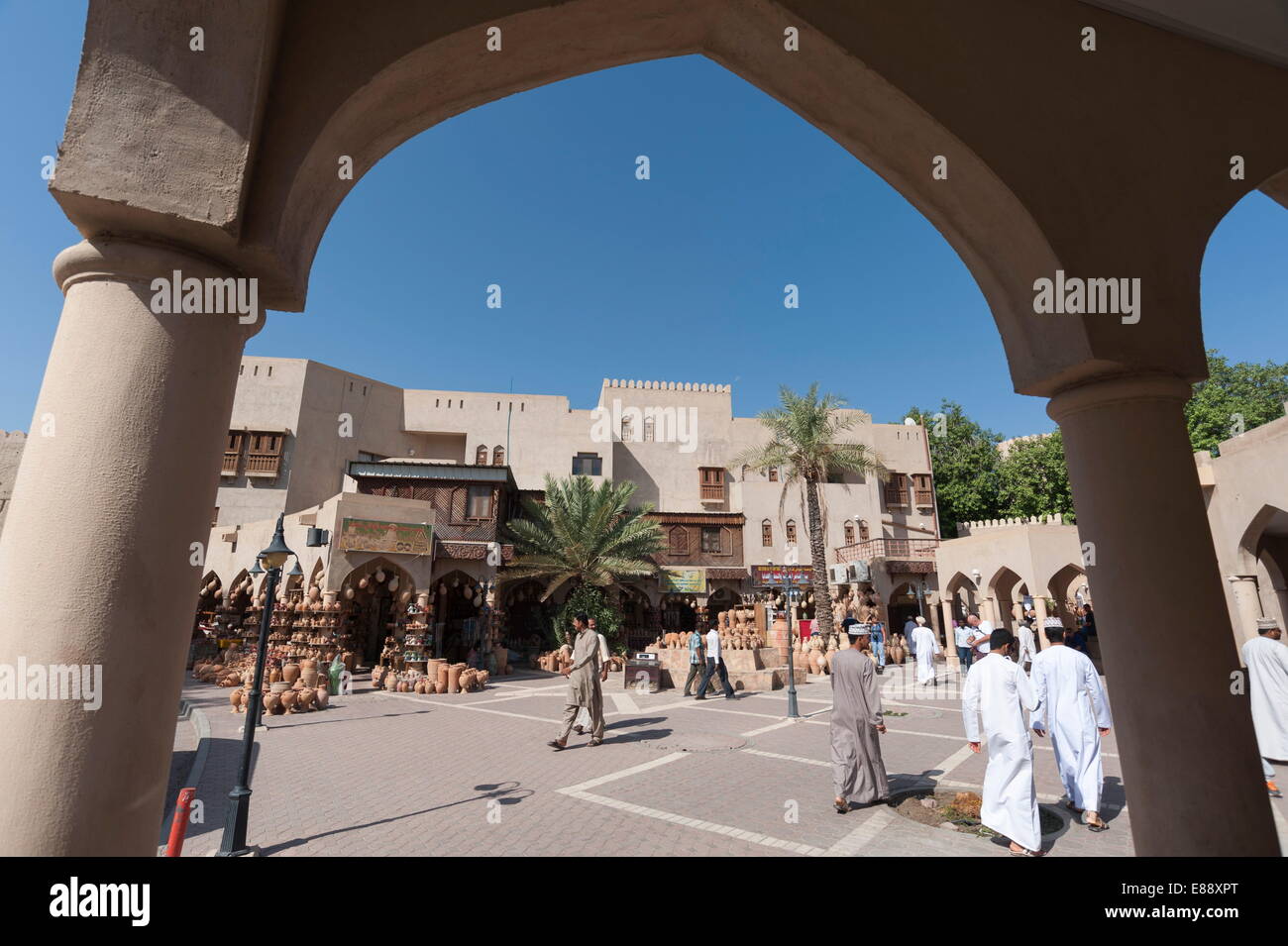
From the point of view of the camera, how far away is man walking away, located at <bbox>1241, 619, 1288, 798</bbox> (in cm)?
576

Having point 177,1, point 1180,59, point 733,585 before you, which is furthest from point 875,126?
point 733,585

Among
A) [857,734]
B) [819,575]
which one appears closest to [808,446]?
[819,575]

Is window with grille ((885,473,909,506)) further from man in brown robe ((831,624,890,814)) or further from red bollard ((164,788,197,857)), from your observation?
red bollard ((164,788,197,857))

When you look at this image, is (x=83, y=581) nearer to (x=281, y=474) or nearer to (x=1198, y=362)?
(x=1198, y=362)

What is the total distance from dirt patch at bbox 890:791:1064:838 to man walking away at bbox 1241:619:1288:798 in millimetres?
2387

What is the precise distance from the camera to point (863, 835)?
4.90m

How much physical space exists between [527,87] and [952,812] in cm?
626

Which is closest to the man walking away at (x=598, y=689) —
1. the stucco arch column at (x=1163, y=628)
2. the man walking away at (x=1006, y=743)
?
the man walking away at (x=1006, y=743)

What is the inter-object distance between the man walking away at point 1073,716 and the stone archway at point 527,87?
3.22 meters

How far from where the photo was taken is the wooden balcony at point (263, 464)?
24609mm

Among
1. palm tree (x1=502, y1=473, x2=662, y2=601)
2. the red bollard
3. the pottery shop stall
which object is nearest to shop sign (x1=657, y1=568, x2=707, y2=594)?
palm tree (x1=502, y1=473, x2=662, y2=601)

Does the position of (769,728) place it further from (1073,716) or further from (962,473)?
(962,473)
